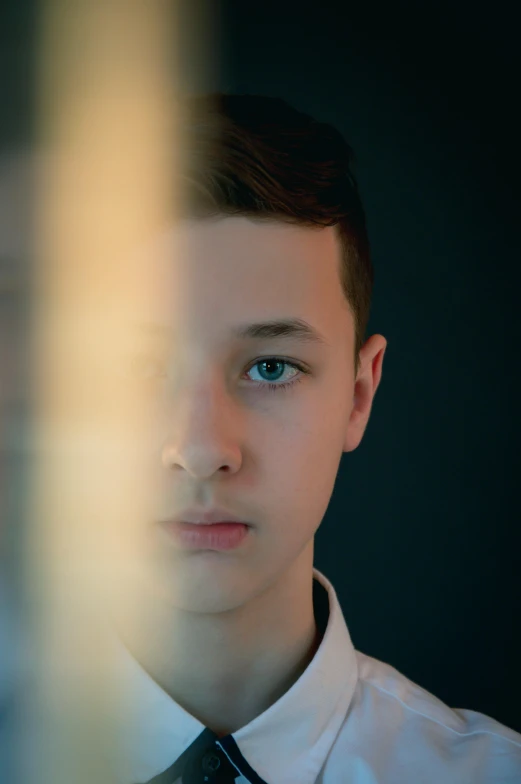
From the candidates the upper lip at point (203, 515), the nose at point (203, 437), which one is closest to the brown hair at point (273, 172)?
the nose at point (203, 437)

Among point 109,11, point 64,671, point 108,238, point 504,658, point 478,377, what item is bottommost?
point 504,658

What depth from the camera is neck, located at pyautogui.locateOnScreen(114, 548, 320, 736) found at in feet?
3.96

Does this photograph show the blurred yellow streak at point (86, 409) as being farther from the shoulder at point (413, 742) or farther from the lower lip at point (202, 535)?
the shoulder at point (413, 742)

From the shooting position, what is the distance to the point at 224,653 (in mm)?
1216

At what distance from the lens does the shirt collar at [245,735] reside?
117 cm

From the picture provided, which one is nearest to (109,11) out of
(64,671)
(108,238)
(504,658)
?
(108,238)

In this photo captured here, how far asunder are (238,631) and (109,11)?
0.99 metres

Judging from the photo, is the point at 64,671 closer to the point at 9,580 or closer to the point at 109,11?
the point at 9,580

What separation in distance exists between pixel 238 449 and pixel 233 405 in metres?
0.06

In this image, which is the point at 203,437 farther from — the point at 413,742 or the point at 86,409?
the point at 413,742

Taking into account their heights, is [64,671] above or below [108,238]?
below

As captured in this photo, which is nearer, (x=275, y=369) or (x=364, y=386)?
(x=275, y=369)

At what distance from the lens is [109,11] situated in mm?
1479

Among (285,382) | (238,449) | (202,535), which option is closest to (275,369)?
(285,382)
